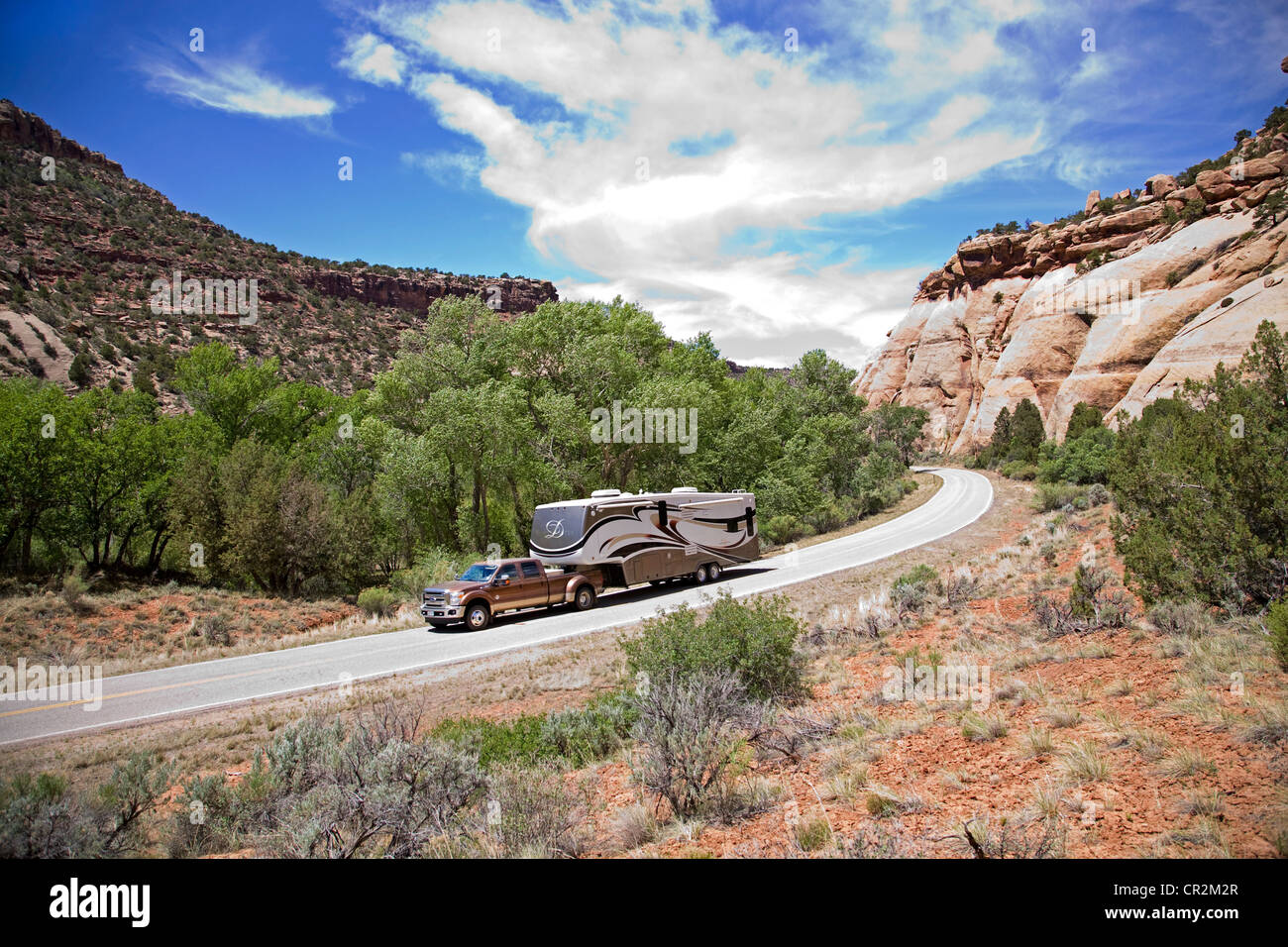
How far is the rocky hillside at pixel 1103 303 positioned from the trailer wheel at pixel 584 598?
41.1 m

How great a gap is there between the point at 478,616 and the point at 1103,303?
72.1 meters

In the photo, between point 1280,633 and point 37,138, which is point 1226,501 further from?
point 37,138

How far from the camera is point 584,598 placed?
19.4 meters

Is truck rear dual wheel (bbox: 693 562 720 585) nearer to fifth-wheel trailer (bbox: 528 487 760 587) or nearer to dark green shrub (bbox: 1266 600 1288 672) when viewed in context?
fifth-wheel trailer (bbox: 528 487 760 587)

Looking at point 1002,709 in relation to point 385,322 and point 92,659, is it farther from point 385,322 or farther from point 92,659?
point 385,322

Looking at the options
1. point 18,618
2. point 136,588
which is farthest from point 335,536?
point 18,618

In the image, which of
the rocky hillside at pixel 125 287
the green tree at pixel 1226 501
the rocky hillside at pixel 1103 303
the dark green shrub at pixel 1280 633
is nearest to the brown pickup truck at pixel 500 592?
the green tree at pixel 1226 501

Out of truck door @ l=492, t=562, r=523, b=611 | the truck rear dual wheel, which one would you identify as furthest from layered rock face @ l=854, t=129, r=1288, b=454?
truck door @ l=492, t=562, r=523, b=611

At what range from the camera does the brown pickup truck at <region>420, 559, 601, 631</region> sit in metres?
16.8

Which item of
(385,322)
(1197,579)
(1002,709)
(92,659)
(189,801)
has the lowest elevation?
(92,659)

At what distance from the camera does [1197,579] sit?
8305mm

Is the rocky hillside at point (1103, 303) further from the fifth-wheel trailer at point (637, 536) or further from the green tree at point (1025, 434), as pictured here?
the fifth-wheel trailer at point (637, 536)

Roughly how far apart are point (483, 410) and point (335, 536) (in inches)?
318
